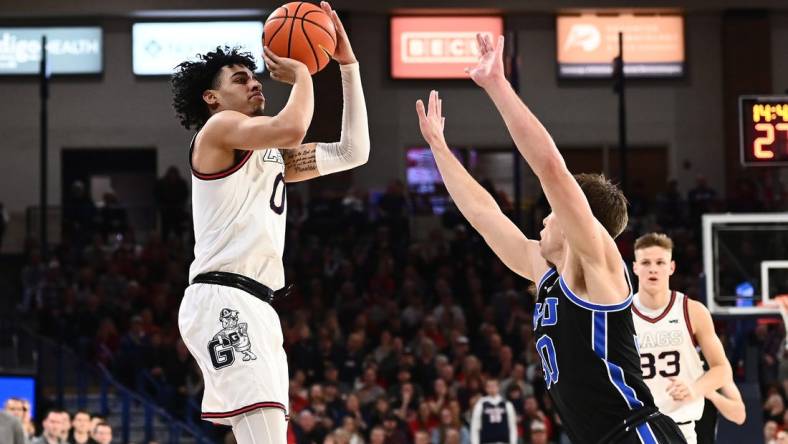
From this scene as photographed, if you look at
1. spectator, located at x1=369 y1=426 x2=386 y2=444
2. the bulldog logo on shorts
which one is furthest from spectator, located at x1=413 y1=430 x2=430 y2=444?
the bulldog logo on shorts

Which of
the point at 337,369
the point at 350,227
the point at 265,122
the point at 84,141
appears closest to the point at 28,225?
the point at 84,141

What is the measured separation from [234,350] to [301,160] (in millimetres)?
946

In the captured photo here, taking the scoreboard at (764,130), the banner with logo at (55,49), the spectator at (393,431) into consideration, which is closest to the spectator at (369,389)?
the spectator at (393,431)

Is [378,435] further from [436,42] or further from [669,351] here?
[436,42]

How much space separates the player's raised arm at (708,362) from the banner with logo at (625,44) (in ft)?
49.8

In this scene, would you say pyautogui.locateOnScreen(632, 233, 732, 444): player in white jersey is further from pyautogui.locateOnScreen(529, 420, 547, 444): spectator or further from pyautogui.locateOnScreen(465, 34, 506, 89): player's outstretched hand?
pyautogui.locateOnScreen(529, 420, 547, 444): spectator

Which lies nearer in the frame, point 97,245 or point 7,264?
point 97,245

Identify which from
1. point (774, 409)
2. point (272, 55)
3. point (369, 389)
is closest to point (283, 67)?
point (272, 55)

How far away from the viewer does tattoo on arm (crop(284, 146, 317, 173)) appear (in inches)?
192

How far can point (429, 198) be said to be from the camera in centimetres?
2030

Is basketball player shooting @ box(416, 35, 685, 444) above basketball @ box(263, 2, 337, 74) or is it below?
below

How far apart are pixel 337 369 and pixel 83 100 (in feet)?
30.6

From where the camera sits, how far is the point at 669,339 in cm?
675

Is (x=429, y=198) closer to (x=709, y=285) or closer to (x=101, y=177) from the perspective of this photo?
(x=101, y=177)
